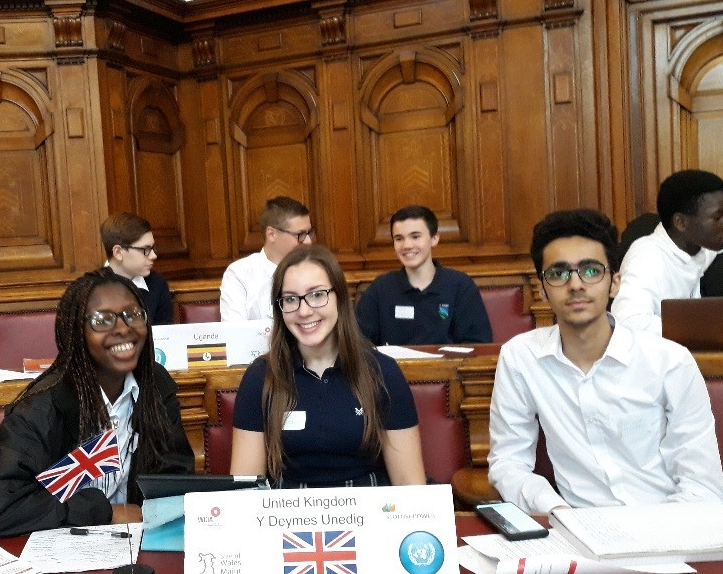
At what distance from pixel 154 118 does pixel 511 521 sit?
4.83 metres

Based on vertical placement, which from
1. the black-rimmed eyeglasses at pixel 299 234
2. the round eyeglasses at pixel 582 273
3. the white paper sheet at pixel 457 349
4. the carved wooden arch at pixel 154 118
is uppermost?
the carved wooden arch at pixel 154 118

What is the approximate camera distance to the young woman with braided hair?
70.1 inches

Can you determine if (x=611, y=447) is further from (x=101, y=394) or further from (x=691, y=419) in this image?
(x=101, y=394)

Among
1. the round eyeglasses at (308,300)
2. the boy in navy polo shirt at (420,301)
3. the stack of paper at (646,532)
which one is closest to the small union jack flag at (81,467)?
the round eyeglasses at (308,300)

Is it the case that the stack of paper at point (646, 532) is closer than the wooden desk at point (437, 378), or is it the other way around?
the stack of paper at point (646, 532)

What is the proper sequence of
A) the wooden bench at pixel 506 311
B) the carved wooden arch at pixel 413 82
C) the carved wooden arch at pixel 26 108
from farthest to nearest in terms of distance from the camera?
the carved wooden arch at pixel 413 82 < the carved wooden arch at pixel 26 108 < the wooden bench at pixel 506 311

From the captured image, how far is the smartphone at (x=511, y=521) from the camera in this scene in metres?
1.33

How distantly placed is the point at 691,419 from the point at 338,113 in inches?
156

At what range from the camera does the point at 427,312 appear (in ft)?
12.3

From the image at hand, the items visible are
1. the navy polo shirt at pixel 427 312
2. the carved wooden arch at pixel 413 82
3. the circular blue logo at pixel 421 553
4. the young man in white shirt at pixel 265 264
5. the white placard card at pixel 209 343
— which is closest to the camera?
the circular blue logo at pixel 421 553

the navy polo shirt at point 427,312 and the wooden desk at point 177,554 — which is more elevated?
the navy polo shirt at point 427,312

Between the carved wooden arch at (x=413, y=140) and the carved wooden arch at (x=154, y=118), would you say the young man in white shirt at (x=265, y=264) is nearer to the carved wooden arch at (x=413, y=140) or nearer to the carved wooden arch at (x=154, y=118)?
the carved wooden arch at (x=413, y=140)

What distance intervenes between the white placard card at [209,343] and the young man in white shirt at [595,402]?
0.98 m

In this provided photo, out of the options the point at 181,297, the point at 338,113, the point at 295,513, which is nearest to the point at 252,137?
the point at 338,113
